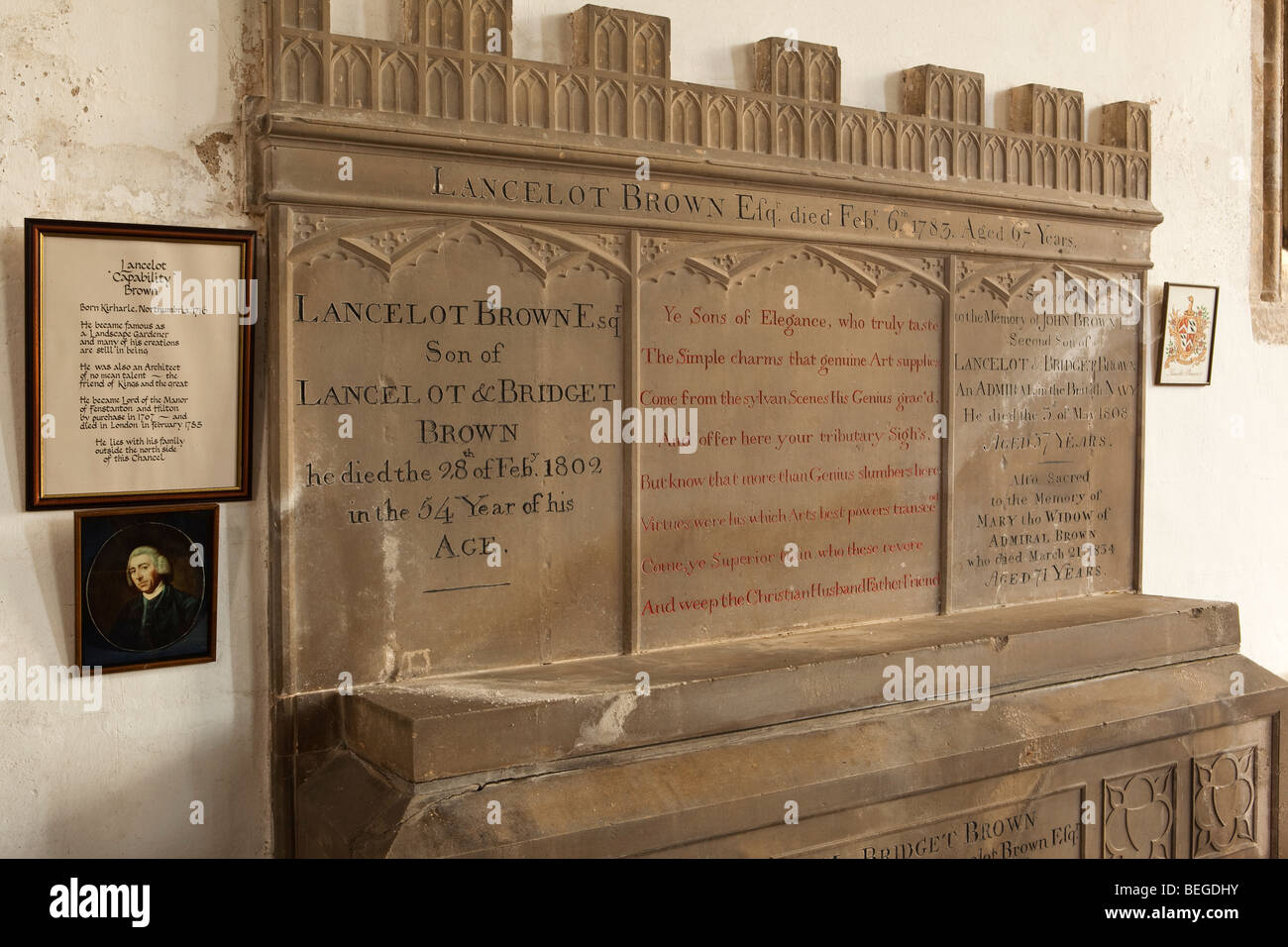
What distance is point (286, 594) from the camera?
2805 mm

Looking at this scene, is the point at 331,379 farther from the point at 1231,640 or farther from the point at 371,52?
the point at 1231,640

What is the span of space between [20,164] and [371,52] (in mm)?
853

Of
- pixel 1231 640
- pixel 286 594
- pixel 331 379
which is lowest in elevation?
pixel 1231 640

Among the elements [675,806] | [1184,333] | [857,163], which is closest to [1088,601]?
[1184,333]

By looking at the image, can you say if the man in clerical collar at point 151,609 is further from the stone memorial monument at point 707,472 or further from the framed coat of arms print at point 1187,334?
the framed coat of arms print at point 1187,334

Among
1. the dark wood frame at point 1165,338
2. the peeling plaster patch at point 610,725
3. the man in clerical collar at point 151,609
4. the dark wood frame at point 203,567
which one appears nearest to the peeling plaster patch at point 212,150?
the dark wood frame at point 203,567

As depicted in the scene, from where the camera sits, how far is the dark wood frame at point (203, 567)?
2.64 m

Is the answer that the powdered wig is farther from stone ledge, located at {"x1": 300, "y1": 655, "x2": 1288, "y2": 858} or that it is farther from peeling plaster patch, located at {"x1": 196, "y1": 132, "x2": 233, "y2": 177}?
peeling plaster patch, located at {"x1": 196, "y1": 132, "x2": 233, "y2": 177}

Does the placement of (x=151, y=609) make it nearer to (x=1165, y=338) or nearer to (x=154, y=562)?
(x=154, y=562)

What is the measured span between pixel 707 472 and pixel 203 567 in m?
1.41

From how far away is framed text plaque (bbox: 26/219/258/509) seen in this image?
2.59m
